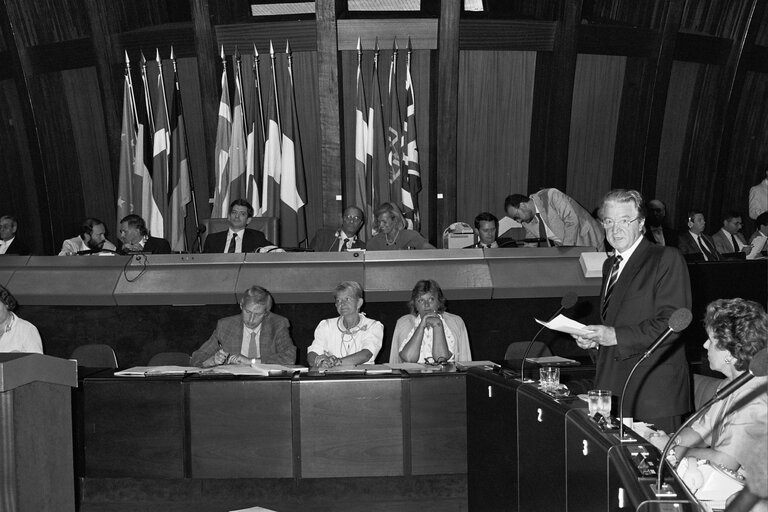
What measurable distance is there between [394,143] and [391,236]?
2.59 m

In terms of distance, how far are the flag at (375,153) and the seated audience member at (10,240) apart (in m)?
3.51

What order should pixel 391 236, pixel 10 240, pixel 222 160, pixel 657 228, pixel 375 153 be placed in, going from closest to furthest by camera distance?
pixel 391 236, pixel 657 228, pixel 10 240, pixel 222 160, pixel 375 153

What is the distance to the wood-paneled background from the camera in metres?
9.55

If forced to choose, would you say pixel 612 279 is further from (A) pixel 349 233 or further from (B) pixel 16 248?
(B) pixel 16 248

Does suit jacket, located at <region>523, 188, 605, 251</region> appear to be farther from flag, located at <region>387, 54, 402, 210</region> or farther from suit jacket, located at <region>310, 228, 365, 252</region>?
flag, located at <region>387, 54, 402, 210</region>

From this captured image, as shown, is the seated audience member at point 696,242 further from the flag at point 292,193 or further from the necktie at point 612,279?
the necktie at point 612,279

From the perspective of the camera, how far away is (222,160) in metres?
9.02

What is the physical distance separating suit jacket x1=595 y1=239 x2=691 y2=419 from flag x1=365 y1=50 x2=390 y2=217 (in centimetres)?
639

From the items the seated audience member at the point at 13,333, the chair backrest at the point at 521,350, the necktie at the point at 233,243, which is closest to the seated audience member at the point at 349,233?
the necktie at the point at 233,243

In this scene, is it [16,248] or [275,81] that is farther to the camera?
[275,81]

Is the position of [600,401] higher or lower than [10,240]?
higher

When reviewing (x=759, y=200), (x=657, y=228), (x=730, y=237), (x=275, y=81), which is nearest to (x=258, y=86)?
(x=275, y=81)

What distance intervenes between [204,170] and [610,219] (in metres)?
7.84

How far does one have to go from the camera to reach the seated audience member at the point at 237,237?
22.7 ft
